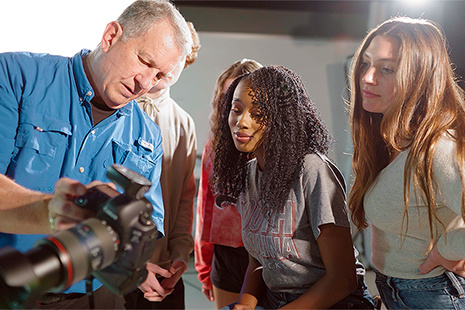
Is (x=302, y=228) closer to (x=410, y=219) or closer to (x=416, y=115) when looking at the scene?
(x=410, y=219)

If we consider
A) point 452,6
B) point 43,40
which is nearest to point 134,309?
point 43,40

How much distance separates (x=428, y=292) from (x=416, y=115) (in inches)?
18.8

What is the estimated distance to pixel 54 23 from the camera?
1.70 metres

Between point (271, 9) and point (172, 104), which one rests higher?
point (271, 9)

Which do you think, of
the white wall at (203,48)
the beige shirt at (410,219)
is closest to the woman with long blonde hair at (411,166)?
the beige shirt at (410,219)

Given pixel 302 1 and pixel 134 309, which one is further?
pixel 302 1

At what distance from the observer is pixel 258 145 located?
4.21 ft

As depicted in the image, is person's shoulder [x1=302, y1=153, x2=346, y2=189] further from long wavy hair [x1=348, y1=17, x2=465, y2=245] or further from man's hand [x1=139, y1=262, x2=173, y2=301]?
man's hand [x1=139, y1=262, x2=173, y2=301]

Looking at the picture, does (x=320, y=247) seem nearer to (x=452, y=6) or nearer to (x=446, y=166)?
(x=446, y=166)

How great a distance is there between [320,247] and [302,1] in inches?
79.3

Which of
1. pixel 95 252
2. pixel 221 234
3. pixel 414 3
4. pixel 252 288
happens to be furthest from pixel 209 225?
pixel 414 3

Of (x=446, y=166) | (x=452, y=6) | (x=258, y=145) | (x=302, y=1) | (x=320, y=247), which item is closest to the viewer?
(x=446, y=166)

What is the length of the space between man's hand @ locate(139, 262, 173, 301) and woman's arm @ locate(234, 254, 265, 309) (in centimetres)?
40

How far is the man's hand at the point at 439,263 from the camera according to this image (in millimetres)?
1030
